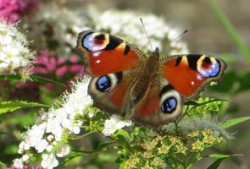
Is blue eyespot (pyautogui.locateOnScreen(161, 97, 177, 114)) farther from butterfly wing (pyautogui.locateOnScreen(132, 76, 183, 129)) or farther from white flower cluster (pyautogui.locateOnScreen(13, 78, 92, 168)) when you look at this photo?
white flower cluster (pyautogui.locateOnScreen(13, 78, 92, 168))

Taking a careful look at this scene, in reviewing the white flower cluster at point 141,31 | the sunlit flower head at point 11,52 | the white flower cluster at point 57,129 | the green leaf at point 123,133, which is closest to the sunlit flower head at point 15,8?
the white flower cluster at point 141,31

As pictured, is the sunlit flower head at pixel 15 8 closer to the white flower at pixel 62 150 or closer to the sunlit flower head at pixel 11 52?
the sunlit flower head at pixel 11 52

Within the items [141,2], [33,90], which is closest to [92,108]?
[33,90]

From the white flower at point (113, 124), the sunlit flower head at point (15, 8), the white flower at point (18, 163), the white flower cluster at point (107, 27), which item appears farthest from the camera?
the white flower cluster at point (107, 27)

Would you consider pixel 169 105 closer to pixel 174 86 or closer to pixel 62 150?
pixel 174 86

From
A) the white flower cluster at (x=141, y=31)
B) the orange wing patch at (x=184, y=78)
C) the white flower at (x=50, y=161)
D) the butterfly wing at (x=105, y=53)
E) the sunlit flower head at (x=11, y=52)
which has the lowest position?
the white flower at (x=50, y=161)

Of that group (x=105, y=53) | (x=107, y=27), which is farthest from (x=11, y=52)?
(x=107, y=27)

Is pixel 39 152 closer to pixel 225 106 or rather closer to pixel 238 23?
pixel 225 106
